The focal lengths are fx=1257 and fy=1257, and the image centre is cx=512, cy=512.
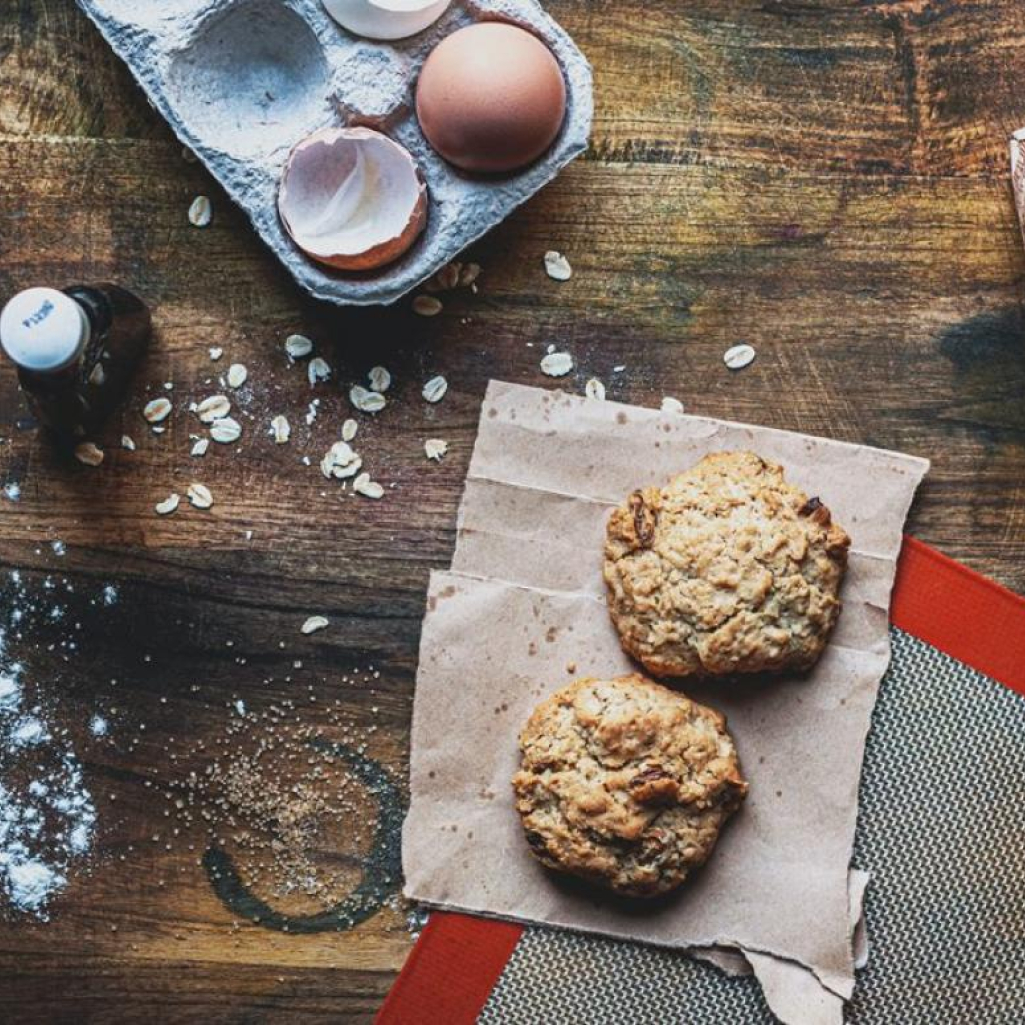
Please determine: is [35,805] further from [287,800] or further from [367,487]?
[367,487]

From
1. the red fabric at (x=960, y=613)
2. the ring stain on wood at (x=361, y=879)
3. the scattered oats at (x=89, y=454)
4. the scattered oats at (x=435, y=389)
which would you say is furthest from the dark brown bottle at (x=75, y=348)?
the red fabric at (x=960, y=613)

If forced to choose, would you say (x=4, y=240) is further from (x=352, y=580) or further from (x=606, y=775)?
(x=606, y=775)

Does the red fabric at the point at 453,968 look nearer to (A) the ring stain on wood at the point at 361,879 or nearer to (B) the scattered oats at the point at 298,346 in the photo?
(A) the ring stain on wood at the point at 361,879

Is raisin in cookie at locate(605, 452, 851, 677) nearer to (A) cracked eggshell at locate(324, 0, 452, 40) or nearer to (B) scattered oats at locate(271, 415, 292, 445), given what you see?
(B) scattered oats at locate(271, 415, 292, 445)

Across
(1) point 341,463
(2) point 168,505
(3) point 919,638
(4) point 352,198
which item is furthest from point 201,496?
(3) point 919,638

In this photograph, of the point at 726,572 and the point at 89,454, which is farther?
the point at 89,454

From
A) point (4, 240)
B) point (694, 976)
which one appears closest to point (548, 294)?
point (4, 240)
